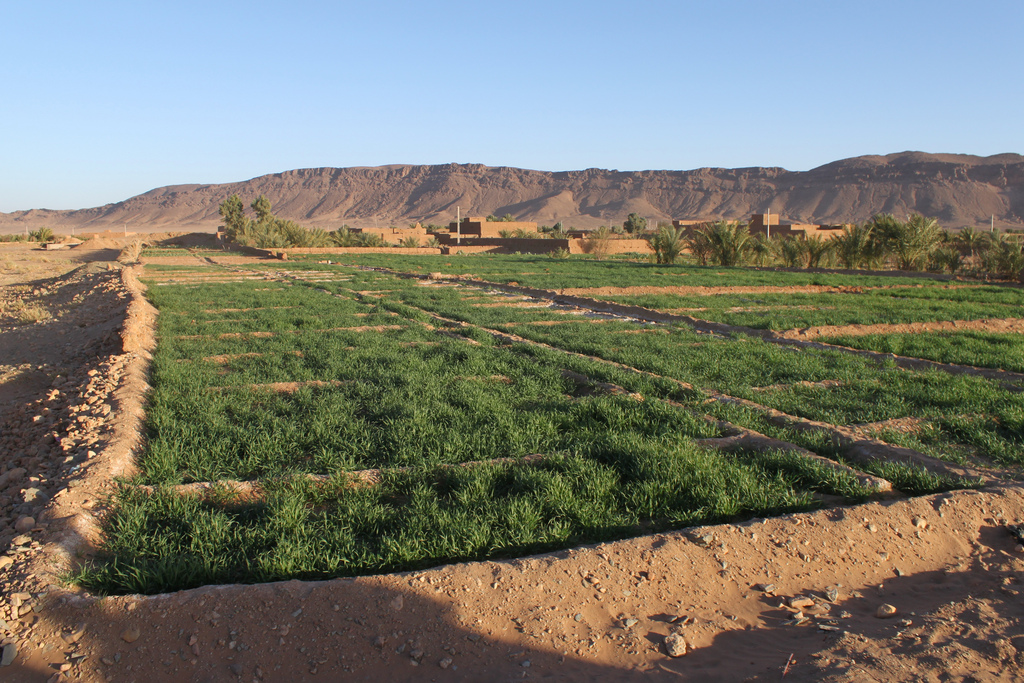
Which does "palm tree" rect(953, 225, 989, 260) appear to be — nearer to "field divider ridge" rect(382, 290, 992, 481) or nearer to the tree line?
the tree line

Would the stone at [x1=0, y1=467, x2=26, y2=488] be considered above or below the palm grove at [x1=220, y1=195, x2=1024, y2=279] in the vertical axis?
below

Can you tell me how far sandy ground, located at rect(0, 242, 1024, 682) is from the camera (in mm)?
2826

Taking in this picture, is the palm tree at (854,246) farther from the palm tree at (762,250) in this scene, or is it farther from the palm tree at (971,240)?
the palm tree at (971,240)

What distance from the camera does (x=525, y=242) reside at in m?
47.8

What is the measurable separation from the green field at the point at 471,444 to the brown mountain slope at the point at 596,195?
115 meters

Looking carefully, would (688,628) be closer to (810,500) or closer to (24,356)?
(810,500)

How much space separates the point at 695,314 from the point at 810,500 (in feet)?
31.8

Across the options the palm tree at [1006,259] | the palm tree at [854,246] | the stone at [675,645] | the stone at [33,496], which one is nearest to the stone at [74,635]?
the stone at [33,496]

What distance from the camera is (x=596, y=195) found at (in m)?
145

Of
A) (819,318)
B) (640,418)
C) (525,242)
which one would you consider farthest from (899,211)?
(640,418)

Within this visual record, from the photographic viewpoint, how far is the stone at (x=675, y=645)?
2941mm

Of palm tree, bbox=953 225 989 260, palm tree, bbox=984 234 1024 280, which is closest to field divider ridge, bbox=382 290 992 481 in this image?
palm tree, bbox=984 234 1024 280

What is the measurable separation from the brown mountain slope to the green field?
376ft

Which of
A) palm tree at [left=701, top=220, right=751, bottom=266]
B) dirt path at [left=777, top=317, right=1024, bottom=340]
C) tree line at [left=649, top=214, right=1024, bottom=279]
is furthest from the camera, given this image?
palm tree at [left=701, top=220, right=751, bottom=266]
